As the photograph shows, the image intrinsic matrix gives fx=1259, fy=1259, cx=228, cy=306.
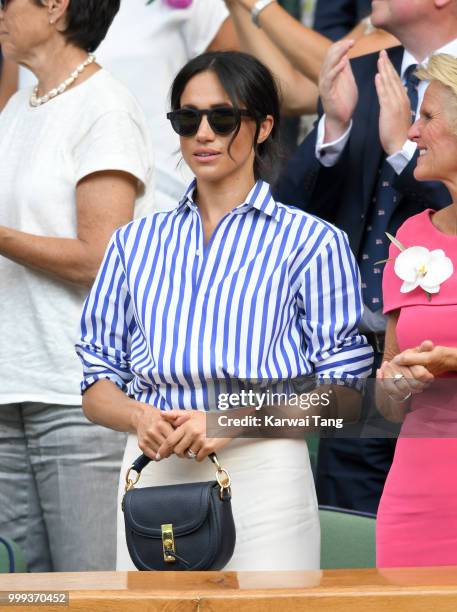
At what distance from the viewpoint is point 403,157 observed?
331 centimetres

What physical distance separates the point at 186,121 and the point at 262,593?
1288 millimetres

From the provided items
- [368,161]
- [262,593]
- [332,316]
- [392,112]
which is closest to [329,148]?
[368,161]

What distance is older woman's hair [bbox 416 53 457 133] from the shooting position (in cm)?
282

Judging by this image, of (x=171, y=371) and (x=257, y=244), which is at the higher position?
(x=257, y=244)

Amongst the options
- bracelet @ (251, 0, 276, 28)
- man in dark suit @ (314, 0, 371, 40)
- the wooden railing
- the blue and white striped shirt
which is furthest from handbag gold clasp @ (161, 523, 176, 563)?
man in dark suit @ (314, 0, 371, 40)

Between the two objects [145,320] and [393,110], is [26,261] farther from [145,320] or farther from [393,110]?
[393,110]

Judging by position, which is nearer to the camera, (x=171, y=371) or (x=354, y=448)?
(x=171, y=371)

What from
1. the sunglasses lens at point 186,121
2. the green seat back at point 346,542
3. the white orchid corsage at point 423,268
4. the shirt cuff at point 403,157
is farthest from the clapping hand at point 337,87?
the green seat back at point 346,542

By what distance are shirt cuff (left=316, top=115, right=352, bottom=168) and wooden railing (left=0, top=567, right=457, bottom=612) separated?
1.74 m

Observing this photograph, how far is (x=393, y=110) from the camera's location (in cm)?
336

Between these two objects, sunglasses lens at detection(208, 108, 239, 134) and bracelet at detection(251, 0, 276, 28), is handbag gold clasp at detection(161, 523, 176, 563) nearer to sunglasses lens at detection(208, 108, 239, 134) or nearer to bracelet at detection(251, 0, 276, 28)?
sunglasses lens at detection(208, 108, 239, 134)

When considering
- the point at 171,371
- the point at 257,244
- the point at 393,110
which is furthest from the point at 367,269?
the point at 171,371

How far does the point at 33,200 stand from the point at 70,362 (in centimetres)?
44

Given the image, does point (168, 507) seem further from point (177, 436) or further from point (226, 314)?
point (226, 314)
